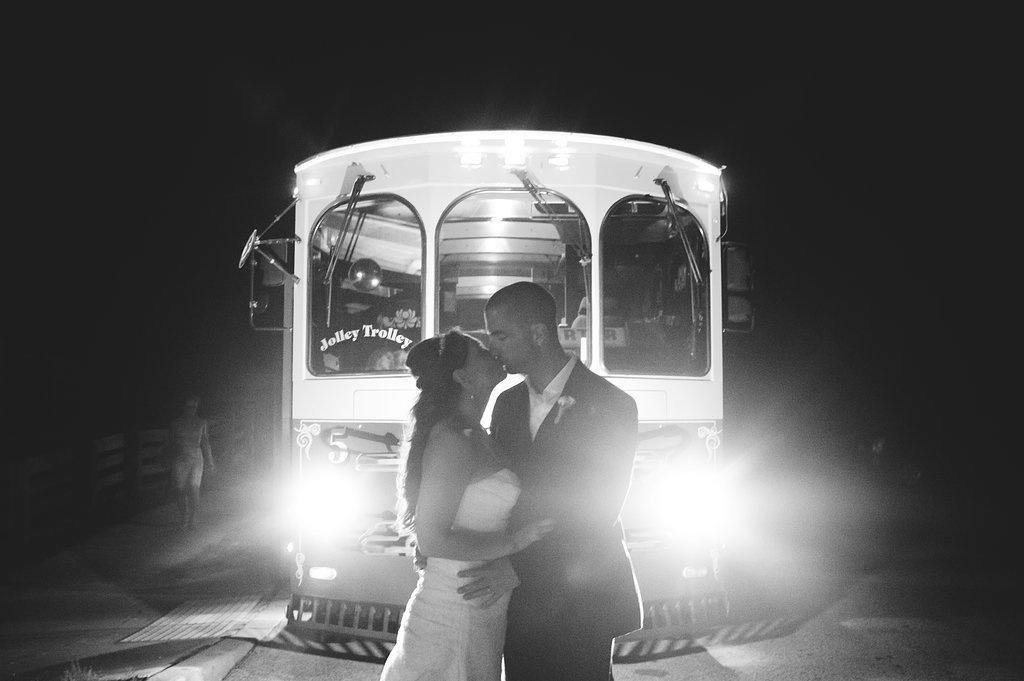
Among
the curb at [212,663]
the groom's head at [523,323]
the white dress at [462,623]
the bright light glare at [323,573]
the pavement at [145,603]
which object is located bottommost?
the pavement at [145,603]

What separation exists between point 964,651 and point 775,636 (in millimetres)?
1166

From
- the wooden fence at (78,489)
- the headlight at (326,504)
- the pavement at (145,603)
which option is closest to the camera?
the headlight at (326,504)

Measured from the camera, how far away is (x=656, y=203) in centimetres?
542

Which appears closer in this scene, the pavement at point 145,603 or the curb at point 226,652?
the curb at point 226,652

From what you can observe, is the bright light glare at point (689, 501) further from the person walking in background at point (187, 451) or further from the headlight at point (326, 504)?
the person walking in background at point (187, 451)

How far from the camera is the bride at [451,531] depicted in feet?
9.12

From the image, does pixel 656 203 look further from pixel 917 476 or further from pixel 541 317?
pixel 917 476

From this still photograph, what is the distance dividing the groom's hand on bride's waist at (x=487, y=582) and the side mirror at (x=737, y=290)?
3.18 meters

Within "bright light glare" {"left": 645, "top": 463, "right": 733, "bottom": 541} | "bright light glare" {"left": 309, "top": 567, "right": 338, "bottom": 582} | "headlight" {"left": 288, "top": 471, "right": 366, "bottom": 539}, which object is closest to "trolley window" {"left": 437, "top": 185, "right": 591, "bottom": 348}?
"bright light glare" {"left": 645, "top": 463, "right": 733, "bottom": 541}

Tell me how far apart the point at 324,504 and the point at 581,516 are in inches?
105

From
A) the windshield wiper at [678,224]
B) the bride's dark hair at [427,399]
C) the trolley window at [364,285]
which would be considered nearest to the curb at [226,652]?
the trolley window at [364,285]

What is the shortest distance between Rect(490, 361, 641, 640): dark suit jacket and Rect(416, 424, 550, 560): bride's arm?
97mm

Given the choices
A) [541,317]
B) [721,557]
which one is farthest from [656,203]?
[541,317]

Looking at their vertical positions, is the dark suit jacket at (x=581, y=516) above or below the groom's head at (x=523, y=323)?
below
